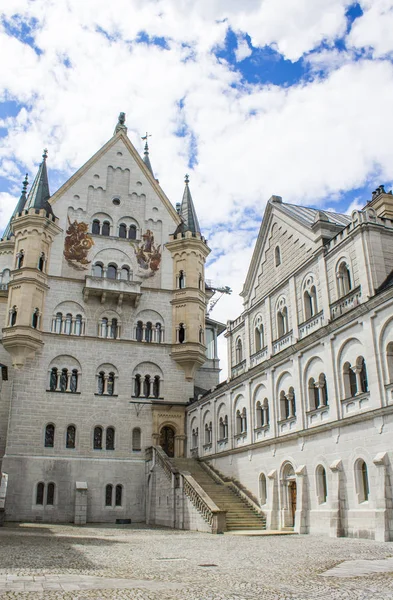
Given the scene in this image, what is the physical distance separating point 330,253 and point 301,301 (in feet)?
12.7

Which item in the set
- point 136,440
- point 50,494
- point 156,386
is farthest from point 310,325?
point 50,494

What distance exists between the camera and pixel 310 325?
100.0 ft

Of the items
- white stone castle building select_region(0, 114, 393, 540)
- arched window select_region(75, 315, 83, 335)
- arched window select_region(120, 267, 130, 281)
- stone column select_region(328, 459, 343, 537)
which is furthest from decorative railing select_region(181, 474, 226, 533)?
arched window select_region(120, 267, 130, 281)

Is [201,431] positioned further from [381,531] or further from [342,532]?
[381,531]

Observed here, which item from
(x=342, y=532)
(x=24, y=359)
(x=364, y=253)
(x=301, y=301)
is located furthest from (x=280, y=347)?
(x=24, y=359)

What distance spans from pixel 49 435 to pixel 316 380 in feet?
78.4

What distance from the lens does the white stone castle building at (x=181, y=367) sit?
25531mm

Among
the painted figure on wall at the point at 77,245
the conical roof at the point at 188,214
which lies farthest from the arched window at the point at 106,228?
the conical roof at the point at 188,214

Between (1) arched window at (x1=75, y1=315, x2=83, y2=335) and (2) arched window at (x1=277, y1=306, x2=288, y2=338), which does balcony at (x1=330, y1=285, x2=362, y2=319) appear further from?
(1) arched window at (x1=75, y1=315, x2=83, y2=335)

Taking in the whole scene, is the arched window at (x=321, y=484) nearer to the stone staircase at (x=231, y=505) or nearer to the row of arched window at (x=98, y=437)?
the stone staircase at (x=231, y=505)

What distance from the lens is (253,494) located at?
33.5m

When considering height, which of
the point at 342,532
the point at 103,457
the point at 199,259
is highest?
the point at 199,259

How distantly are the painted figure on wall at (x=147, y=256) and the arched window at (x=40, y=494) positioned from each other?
19.3 meters

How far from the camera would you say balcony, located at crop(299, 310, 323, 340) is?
96.9 ft
